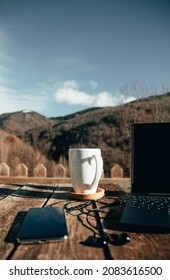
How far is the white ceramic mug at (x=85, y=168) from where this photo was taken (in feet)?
2.68

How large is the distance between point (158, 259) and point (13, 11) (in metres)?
2.38

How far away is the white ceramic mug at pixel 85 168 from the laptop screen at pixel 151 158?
140 millimetres

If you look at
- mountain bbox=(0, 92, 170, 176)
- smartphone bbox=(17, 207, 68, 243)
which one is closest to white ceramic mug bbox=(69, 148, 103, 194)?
smartphone bbox=(17, 207, 68, 243)

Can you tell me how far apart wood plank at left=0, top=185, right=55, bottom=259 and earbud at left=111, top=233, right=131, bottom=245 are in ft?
0.65

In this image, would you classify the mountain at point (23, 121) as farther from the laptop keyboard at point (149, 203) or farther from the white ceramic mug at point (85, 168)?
the laptop keyboard at point (149, 203)

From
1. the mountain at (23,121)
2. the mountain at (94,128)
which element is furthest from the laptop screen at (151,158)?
the mountain at (23,121)

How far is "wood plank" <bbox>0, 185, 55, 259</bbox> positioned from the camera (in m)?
0.49

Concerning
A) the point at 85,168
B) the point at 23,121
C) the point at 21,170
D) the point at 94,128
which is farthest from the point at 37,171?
the point at 23,121

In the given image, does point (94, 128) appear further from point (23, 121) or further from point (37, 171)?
point (37, 171)

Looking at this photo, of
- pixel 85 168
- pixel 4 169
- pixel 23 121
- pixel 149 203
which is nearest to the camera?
pixel 149 203

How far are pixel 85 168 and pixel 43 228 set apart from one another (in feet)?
1.04

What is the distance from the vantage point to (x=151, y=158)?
0.87 meters
